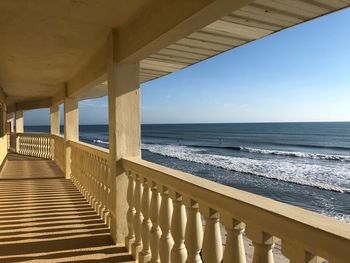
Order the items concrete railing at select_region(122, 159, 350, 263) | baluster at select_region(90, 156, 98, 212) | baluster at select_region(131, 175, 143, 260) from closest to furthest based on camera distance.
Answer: concrete railing at select_region(122, 159, 350, 263), baluster at select_region(131, 175, 143, 260), baluster at select_region(90, 156, 98, 212)

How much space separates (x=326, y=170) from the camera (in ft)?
70.0

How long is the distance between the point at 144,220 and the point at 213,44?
6.33 ft

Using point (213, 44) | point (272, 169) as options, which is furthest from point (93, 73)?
point (272, 169)

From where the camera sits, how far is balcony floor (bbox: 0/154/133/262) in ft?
10.1

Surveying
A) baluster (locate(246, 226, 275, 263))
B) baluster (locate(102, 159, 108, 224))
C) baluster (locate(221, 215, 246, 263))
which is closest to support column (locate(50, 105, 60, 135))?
baluster (locate(102, 159, 108, 224))

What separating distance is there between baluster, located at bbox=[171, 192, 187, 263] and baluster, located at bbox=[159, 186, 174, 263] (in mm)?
184

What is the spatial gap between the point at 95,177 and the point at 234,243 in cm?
370

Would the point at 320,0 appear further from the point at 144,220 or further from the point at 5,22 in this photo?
the point at 5,22

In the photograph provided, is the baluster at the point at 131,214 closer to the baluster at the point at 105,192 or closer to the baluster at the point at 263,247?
the baluster at the point at 105,192

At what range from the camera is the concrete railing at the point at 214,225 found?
104cm

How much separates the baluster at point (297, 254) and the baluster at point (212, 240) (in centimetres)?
52

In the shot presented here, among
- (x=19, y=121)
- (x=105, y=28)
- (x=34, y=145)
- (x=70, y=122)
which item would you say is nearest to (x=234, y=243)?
(x=105, y=28)

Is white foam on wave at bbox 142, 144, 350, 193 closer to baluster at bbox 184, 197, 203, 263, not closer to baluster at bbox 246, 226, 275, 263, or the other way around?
baluster at bbox 184, 197, 203, 263

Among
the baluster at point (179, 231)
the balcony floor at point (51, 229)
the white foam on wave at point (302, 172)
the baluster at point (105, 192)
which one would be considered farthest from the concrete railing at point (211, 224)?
the white foam on wave at point (302, 172)
